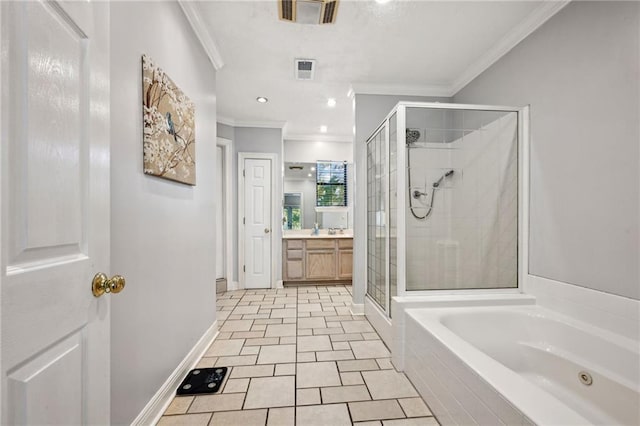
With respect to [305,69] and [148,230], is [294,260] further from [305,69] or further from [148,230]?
[148,230]

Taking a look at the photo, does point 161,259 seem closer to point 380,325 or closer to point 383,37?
point 380,325

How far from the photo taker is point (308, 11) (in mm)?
1927

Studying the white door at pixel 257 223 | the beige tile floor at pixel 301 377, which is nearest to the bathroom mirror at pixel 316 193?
the white door at pixel 257 223

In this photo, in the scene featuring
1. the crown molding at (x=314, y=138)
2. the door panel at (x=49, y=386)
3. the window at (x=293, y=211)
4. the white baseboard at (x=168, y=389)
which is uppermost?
the crown molding at (x=314, y=138)

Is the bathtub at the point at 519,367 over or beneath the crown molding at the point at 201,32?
beneath

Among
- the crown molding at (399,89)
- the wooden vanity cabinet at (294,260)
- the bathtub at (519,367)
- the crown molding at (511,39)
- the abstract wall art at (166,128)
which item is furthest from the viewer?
the wooden vanity cabinet at (294,260)

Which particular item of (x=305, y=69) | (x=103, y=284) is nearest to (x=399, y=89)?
(x=305, y=69)

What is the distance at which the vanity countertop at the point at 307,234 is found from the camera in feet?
14.8

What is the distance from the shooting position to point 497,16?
207cm

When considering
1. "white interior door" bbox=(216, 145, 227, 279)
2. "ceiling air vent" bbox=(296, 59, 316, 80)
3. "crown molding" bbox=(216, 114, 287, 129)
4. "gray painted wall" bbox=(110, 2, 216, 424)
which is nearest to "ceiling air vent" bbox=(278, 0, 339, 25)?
"ceiling air vent" bbox=(296, 59, 316, 80)

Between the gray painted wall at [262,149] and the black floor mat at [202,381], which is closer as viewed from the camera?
the black floor mat at [202,381]

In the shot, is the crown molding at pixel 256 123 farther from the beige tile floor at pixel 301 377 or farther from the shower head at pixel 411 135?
the beige tile floor at pixel 301 377

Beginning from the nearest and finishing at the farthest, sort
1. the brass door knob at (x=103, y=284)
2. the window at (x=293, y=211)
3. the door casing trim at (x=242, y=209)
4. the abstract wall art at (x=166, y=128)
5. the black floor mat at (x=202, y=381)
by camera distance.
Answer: the brass door knob at (x=103, y=284) < the abstract wall art at (x=166, y=128) < the black floor mat at (x=202, y=381) < the door casing trim at (x=242, y=209) < the window at (x=293, y=211)

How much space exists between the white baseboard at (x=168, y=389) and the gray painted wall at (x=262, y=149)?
2124 mm
